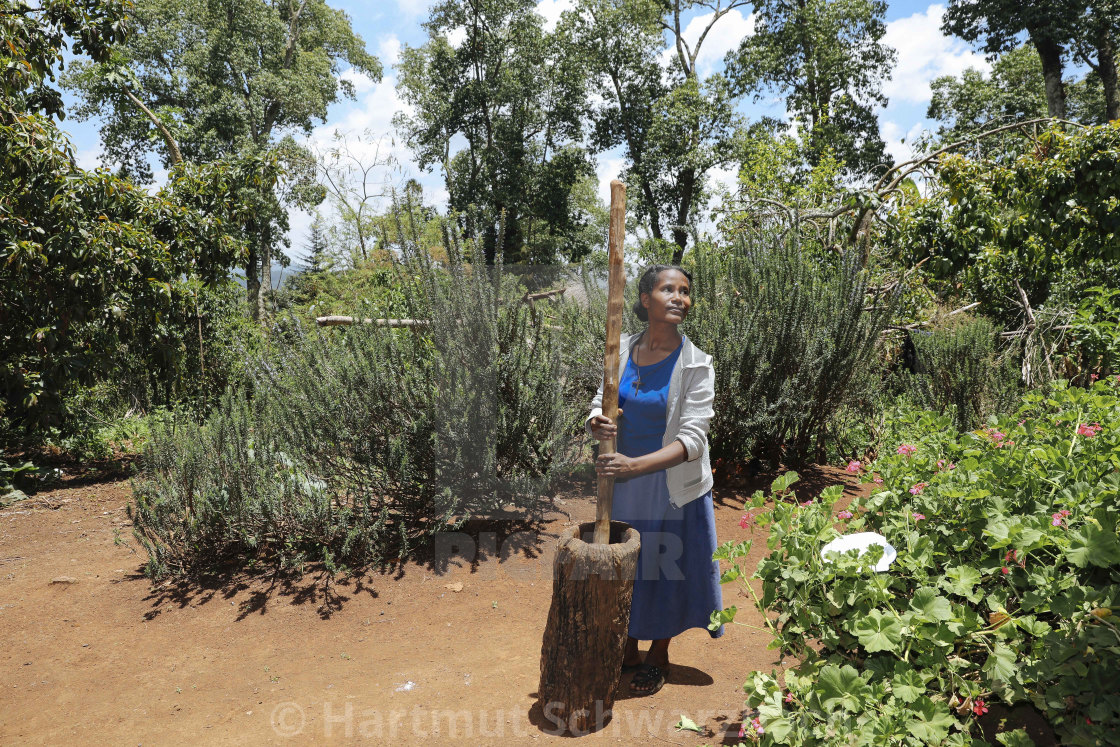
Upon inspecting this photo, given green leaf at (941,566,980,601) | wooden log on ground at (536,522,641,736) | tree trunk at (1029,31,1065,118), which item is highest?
tree trunk at (1029,31,1065,118)

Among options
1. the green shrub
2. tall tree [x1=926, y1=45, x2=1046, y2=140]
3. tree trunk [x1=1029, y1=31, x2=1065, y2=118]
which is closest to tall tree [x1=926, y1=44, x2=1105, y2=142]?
tall tree [x1=926, y1=45, x2=1046, y2=140]

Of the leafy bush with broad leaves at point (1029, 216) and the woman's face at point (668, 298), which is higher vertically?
the leafy bush with broad leaves at point (1029, 216)

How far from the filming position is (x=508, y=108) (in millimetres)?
23406

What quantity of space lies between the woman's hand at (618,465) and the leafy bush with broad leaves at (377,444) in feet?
6.51

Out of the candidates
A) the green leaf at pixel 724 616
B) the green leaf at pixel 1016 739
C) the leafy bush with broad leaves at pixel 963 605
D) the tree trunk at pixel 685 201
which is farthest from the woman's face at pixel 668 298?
the tree trunk at pixel 685 201

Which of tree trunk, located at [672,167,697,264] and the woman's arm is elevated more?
tree trunk, located at [672,167,697,264]

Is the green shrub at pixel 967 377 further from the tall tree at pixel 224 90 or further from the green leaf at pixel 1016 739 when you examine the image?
the tall tree at pixel 224 90

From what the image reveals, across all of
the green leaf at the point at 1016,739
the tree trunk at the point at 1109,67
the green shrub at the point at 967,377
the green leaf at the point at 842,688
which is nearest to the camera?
the green leaf at the point at 1016,739

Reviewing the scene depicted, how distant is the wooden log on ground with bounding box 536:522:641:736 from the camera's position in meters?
2.61

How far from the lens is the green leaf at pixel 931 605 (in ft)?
5.75

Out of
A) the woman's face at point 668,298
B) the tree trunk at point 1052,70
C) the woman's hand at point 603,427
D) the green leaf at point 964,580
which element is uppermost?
the tree trunk at point 1052,70

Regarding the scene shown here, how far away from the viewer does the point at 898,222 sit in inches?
292

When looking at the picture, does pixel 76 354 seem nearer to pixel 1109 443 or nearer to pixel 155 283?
pixel 155 283

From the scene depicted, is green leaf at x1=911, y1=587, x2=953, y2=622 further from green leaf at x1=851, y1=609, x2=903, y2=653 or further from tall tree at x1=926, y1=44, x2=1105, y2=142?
tall tree at x1=926, y1=44, x2=1105, y2=142
